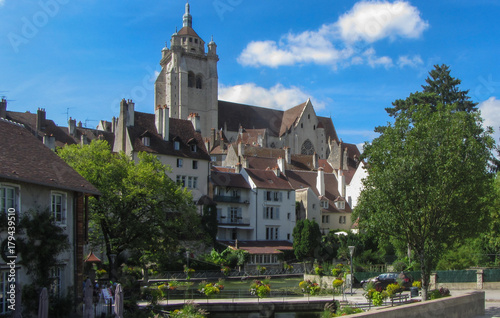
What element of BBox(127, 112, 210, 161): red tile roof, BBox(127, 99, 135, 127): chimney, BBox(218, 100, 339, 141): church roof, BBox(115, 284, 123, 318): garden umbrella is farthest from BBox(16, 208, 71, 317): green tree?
BBox(218, 100, 339, 141): church roof

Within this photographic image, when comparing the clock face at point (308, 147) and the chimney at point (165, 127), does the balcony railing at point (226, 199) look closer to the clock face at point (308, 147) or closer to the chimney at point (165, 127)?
the chimney at point (165, 127)

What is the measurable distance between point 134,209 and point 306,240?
2744 cm

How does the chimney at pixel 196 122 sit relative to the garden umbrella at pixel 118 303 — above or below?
above

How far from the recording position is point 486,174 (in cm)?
2928

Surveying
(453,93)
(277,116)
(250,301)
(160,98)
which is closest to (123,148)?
(250,301)

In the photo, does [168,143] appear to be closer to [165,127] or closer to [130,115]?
[165,127]

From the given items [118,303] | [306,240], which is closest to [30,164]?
[118,303]

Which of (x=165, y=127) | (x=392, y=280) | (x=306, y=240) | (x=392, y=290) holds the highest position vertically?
(x=165, y=127)

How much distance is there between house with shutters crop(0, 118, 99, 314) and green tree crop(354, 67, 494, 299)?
48.8ft

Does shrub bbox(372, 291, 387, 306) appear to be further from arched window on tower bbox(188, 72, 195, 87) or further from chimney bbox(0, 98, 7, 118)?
arched window on tower bbox(188, 72, 195, 87)

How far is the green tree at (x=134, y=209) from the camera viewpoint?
3491cm

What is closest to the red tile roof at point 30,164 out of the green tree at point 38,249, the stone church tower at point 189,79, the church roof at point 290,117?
the green tree at point 38,249

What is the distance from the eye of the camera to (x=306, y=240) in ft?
194

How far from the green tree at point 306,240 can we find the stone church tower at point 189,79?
192ft
